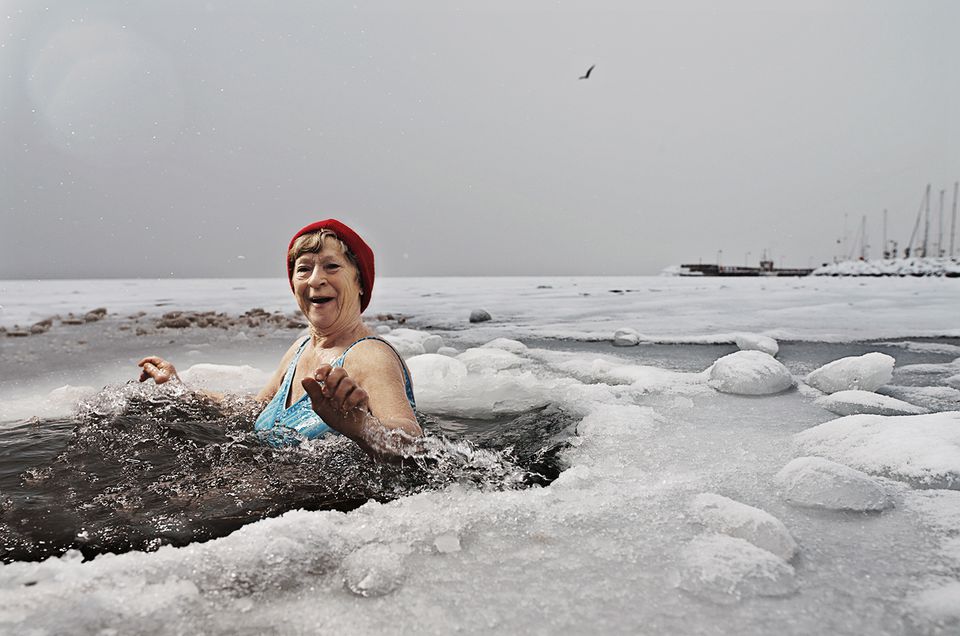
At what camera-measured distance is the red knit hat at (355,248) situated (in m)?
2.54

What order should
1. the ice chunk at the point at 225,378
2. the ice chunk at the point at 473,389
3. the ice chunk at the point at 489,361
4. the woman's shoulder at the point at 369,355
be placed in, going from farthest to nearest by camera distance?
the ice chunk at the point at 489,361, the ice chunk at the point at 225,378, the ice chunk at the point at 473,389, the woman's shoulder at the point at 369,355

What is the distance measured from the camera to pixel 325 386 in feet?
5.86

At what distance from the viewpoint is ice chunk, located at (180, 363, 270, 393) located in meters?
4.16

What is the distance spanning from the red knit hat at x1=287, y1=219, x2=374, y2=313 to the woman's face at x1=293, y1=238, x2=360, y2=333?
57 mm

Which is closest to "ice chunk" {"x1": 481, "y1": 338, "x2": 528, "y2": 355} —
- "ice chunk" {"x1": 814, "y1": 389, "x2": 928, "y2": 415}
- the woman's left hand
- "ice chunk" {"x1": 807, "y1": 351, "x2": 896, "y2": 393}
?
"ice chunk" {"x1": 807, "y1": 351, "x2": 896, "y2": 393}

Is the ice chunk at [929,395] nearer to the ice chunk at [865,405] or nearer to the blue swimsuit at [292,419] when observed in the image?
the ice chunk at [865,405]

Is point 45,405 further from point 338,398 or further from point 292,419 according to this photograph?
point 338,398

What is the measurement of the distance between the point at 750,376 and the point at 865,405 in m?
0.67

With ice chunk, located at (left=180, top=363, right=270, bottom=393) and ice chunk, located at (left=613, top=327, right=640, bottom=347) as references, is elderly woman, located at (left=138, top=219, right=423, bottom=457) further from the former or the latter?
ice chunk, located at (left=613, top=327, right=640, bottom=347)

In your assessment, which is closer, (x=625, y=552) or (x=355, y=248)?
(x=625, y=552)

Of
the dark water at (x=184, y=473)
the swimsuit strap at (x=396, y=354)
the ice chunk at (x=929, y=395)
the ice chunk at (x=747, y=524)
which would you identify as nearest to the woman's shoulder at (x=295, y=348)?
the dark water at (x=184, y=473)

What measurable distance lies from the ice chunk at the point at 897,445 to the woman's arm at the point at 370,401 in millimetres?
1749

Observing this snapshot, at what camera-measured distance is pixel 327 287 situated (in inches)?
96.7

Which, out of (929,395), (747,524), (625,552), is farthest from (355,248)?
(929,395)
